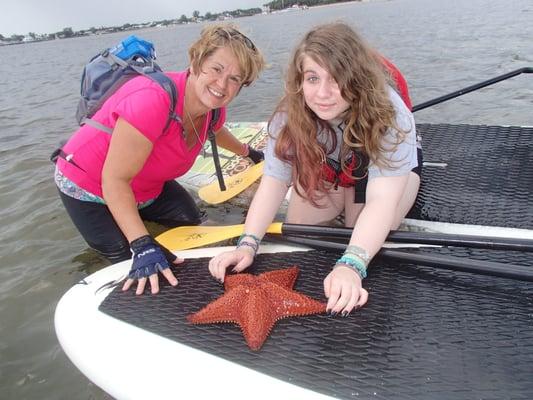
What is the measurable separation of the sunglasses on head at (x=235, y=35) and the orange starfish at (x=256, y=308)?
4.63ft

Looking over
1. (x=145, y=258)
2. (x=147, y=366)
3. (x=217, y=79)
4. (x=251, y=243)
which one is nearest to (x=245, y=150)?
(x=217, y=79)

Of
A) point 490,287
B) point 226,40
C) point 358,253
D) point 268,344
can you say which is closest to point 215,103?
point 226,40

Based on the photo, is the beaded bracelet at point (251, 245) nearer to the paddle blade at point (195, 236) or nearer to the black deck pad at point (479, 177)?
the paddle blade at point (195, 236)

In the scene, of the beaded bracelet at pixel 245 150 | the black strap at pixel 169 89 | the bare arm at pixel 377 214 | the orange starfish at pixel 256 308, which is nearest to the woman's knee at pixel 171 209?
the beaded bracelet at pixel 245 150

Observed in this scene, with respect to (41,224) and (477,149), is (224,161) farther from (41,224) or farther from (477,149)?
(477,149)

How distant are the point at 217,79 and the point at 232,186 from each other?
2.07m

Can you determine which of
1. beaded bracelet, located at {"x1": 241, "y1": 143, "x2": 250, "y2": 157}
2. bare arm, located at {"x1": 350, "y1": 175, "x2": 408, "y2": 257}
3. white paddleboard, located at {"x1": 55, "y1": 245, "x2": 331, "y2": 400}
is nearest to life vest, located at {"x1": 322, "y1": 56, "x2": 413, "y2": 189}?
bare arm, located at {"x1": 350, "y1": 175, "x2": 408, "y2": 257}

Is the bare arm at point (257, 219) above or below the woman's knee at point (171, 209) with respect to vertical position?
above

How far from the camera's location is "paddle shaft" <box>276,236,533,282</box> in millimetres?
2113

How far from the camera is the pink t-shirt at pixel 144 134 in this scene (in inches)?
104

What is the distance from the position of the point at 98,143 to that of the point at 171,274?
3.38 feet

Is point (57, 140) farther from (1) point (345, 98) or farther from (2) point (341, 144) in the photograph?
(1) point (345, 98)

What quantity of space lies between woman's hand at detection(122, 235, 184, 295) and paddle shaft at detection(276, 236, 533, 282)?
88 centimetres

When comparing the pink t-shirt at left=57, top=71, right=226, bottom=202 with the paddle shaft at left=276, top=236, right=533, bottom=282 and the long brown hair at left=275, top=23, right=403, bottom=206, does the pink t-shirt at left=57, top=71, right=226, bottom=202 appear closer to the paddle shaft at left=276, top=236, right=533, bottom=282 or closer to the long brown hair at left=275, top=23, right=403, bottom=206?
the long brown hair at left=275, top=23, right=403, bottom=206
